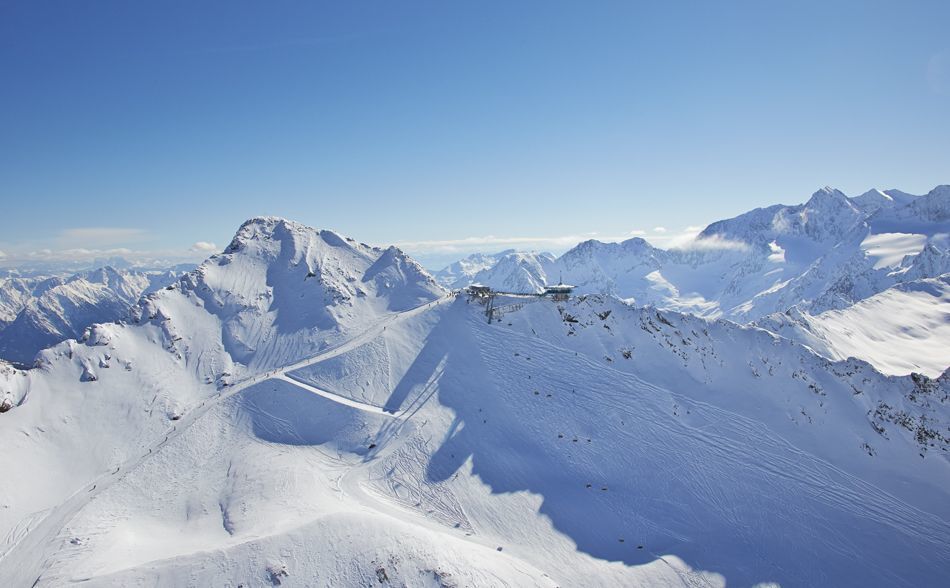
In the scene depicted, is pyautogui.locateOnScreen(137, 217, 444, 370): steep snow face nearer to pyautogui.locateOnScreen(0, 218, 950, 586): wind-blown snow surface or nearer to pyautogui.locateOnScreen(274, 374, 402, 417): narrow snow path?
pyautogui.locateOnScreen(0, 218, 950, 586): wind-blown snow surface

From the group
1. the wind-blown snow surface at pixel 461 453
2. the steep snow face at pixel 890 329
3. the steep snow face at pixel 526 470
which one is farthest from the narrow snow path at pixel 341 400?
the steep snow face at pixel 890 329

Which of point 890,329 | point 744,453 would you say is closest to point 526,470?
point 744,453

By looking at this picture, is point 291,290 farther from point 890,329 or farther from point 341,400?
point 890,329

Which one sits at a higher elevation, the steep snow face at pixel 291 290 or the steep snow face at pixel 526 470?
the steep snow face at pixel 291 290

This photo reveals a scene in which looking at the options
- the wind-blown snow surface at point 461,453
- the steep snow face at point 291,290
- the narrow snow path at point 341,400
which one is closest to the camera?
the wind-blown snow surface at point 461,453

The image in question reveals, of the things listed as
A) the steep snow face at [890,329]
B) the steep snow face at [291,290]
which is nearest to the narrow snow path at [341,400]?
the steep snow face at [291,290]

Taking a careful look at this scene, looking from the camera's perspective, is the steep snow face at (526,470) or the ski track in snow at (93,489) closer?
the steep snow face at (526,470)

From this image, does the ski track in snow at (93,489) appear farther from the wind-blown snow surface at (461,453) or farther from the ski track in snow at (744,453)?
the ski track in snow at (744,453)

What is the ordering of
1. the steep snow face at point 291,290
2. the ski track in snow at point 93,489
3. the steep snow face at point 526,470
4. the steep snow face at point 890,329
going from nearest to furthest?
the steep snow face at point 526,470 < the ski track in snow at point 93,489 < the steep snow face at point 291,290 < the steep snow face at point 890,329
